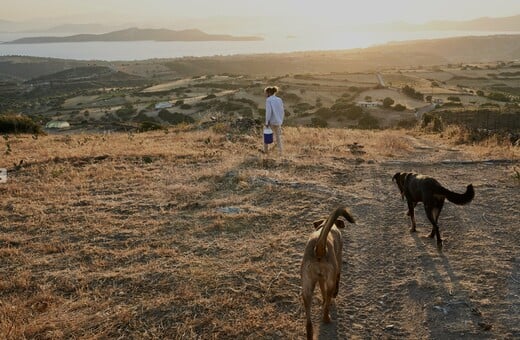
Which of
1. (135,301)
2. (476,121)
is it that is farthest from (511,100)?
(135,301)

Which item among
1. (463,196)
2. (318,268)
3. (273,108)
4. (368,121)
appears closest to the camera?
(318,268)

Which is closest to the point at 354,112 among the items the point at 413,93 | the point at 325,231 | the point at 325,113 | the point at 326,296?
the point at 325,113

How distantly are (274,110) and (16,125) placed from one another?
1935cm

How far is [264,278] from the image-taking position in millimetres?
6145

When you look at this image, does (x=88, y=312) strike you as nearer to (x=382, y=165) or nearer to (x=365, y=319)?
(x=365, y=319)

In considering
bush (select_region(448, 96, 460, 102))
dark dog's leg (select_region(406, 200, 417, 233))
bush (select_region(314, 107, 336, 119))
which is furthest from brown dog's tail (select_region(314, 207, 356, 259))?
bush (select_region(448, 96, 460, 102))

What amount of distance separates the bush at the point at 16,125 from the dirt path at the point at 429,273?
2258cm

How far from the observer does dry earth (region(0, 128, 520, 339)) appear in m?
5.22

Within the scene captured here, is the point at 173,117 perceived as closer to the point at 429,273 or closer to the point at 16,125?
the point at 16,125

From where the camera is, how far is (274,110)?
12891 mm

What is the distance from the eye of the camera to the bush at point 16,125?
25591 millimetres

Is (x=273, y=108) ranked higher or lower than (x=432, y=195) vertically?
higher

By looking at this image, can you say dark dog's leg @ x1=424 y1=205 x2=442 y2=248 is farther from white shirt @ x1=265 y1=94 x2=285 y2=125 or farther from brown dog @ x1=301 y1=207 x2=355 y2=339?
white shirt @ x1=265 y1=94 x2=285 y2=125

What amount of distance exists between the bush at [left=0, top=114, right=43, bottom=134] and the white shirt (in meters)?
17.6
